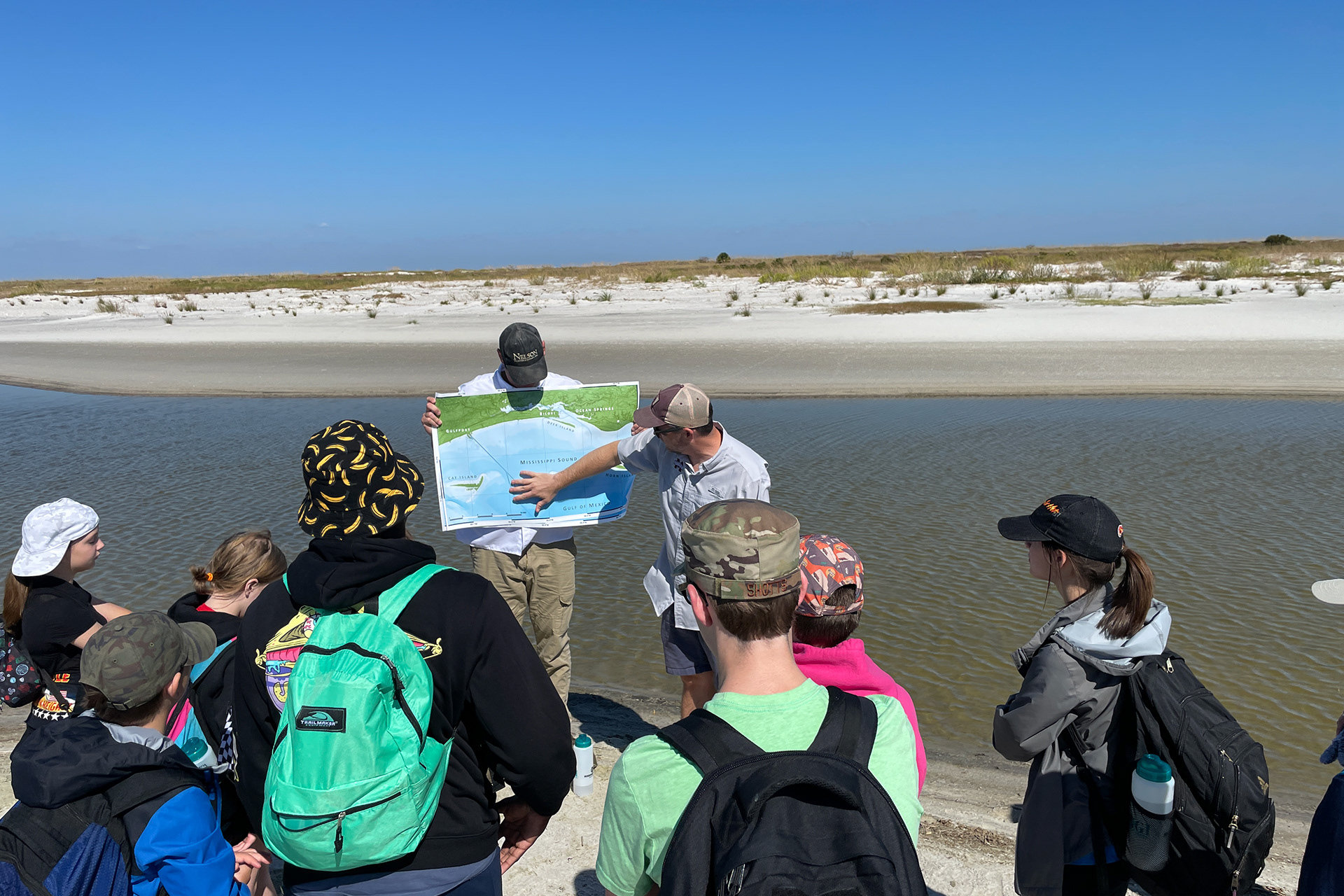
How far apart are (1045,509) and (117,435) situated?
14.5 meters

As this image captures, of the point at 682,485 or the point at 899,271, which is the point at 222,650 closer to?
the point at 682,485

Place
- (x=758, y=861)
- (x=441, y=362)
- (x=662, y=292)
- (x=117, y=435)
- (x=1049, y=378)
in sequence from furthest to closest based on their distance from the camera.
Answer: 1. (x=662, y=292)
2. (x=441, y=362)
3. (x=1049, y=378)
4. (x=117, y=435)
5. (x=758, y=861)

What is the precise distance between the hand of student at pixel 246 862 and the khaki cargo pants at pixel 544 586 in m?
1.84

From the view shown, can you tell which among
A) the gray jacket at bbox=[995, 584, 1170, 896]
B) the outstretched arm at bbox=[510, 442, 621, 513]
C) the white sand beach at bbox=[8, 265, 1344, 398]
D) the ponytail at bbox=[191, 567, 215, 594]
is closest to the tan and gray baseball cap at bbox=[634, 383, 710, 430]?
the outstretched arm at bbox=[510, 442, 621, 513]

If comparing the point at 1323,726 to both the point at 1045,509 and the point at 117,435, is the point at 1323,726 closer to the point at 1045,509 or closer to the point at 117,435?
the point at 1045,509

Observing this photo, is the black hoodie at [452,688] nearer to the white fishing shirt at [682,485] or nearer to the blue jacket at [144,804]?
the blue jacket at [144,804]

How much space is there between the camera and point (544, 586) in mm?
4465

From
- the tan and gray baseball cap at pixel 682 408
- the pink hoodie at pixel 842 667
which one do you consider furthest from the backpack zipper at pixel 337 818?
the tan and gray baseball cap at pixel 682 408

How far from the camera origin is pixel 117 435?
528 inches

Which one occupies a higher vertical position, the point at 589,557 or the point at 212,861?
the point at 212,861

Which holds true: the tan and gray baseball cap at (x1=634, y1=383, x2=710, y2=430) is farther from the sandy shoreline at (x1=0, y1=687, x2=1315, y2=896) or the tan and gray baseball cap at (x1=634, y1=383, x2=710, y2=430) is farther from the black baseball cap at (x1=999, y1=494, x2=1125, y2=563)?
the sandy shoreline at (x1=0, y1=687, x2=1315, y2=896)

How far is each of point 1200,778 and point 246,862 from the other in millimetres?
2746

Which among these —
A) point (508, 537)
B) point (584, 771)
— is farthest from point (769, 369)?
point (584, 771)

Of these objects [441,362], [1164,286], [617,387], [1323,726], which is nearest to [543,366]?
[617,387]
